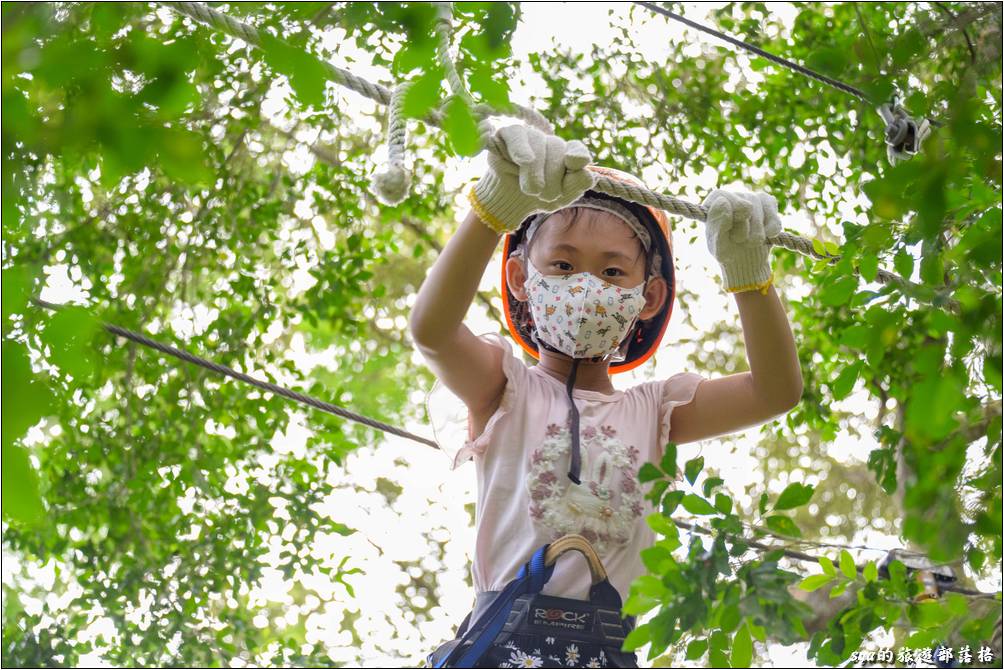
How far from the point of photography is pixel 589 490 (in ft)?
6.98

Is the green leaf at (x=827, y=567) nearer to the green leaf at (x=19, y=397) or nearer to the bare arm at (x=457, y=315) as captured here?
the bare arm at (x=457, y=315)

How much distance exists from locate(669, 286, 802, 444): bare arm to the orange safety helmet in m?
0.18

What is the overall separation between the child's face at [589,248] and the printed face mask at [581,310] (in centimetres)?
2

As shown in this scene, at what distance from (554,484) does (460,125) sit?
3.00ft

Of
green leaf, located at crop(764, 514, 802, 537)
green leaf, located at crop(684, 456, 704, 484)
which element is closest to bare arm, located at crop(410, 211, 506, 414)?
green leaf, located at crop(684, 456, 704, 484)

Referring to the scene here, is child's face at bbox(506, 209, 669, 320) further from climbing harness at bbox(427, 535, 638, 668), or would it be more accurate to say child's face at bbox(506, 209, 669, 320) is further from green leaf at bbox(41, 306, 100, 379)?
green leaf at bbox(41, 306, 100, 379)

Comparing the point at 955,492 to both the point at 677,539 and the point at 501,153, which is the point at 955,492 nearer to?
the point at 677,539

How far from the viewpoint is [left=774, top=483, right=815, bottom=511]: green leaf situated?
168cm

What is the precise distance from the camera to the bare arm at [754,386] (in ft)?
7.21

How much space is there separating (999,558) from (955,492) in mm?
205

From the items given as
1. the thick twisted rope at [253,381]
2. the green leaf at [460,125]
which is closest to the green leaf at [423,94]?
the green leaf at [460,125]

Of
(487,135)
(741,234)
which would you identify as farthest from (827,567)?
(487,135)

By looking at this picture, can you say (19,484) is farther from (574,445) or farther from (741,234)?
(741,234)

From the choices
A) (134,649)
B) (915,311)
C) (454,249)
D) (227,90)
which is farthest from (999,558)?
(227,90)
